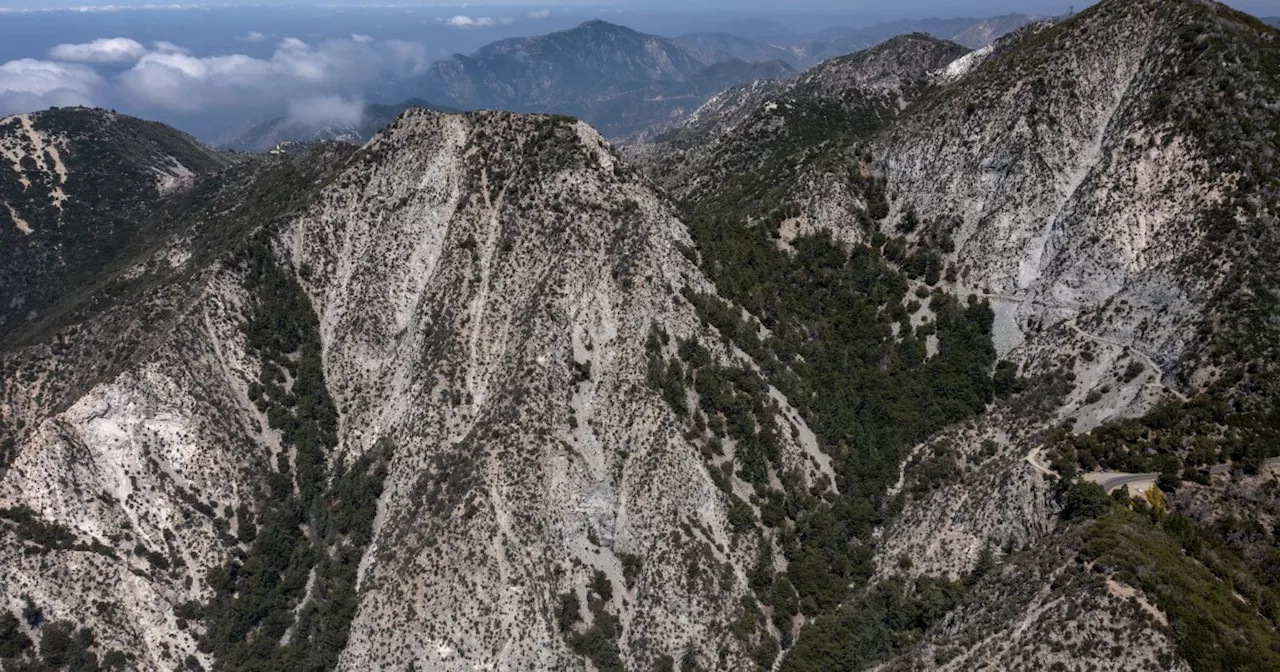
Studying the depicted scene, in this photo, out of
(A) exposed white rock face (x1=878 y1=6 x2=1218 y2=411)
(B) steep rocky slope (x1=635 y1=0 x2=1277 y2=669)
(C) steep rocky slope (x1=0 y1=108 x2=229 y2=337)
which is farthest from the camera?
(C) steep rocky slope (x1=0 y1=108 x2=229 y2=337)

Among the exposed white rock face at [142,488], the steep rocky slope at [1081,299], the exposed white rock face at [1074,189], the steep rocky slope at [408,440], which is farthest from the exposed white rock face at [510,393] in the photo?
the exposed white rock face at [1074,189]

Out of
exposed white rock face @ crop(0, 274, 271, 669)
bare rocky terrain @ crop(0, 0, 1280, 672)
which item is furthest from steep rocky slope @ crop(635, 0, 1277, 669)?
exposed white rock face @ crop(0, 274, 271, 669)

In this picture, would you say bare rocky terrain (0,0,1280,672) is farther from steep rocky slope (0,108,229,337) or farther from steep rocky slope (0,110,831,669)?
steep rocky slope (0,108,229,337)

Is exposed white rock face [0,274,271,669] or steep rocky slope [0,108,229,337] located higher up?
steep rocky slope [0,108,229,337]

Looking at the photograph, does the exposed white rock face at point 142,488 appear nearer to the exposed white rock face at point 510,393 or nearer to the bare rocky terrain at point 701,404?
the bare rocky terrain at point 701,404

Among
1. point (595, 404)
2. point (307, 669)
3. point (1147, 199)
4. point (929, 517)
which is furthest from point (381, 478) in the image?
point (1147, 199)
